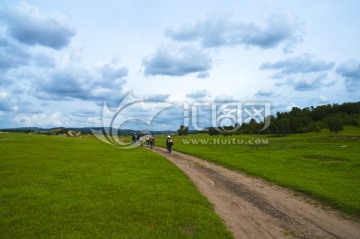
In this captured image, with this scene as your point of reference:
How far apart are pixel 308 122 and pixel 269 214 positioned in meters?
147

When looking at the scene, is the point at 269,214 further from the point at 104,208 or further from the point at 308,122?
the point at 308,122

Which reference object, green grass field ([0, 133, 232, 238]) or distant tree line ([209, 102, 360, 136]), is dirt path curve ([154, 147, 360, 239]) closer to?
green grass field ([0, 133, 232, 238])

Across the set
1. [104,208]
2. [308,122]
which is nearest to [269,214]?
[104,208]

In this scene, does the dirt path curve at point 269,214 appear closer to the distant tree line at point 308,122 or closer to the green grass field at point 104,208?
the green grass field at point 104,208

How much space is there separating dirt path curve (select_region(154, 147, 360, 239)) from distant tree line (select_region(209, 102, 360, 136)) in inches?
3782

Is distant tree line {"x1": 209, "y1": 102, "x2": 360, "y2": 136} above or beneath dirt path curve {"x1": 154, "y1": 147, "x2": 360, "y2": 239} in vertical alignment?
above

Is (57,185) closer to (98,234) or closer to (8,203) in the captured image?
(8,203)

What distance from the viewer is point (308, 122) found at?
14900 centimetres

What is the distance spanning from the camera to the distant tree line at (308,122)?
129750 mm

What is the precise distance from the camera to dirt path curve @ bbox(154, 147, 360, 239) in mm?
11250

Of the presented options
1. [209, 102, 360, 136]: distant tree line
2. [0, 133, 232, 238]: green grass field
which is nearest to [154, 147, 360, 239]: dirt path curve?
[0, 133, 232, 238]: green grass field

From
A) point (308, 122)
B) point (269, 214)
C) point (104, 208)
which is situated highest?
point (308, 122)

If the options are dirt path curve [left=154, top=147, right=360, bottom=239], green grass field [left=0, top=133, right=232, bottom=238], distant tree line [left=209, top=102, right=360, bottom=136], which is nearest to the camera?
green grass field [left=0, top=133, right=232, bottom=238]

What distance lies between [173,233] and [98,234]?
2541 millimetres
